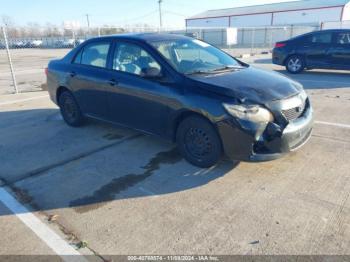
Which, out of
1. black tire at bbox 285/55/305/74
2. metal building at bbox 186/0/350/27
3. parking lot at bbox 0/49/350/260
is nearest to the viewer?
parking lot at bbox 0/49/350/260

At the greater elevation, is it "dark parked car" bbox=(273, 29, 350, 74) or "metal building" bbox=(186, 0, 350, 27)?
"metal building" bbox=(186, 0, 350, 27)

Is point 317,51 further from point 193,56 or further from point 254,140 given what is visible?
point 254,140

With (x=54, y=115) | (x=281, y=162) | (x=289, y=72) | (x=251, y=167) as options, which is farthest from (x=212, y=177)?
(x=289, y=72)

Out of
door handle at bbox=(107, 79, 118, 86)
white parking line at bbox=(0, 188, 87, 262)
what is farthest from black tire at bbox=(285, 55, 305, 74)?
white parking line at bbox=(0, 188, 87, 262)

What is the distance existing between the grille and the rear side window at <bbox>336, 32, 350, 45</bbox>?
27.4 ft

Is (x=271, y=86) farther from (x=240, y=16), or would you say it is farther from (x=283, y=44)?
(x=240, y=16)

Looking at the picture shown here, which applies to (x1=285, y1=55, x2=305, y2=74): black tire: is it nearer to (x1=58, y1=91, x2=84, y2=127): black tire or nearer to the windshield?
the windshield

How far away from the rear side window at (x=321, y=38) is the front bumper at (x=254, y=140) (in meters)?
8.74

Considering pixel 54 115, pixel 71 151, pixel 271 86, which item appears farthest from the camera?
pixel 54 115

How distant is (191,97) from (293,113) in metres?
1.23

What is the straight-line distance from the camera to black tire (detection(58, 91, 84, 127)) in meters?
5.54

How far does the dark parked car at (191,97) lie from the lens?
3.40 m

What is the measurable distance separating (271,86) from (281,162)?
3.32 ft

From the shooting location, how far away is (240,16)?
51688mm
